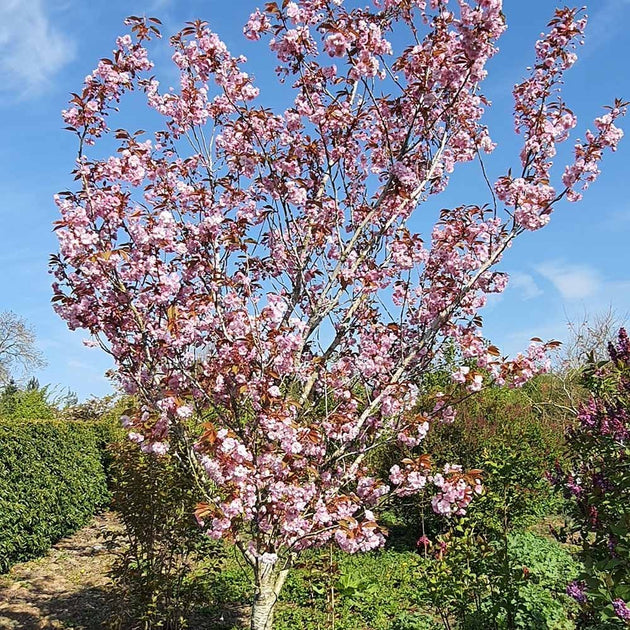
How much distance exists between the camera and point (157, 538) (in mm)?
5301

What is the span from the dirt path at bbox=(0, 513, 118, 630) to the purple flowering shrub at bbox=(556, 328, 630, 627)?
3699 mm

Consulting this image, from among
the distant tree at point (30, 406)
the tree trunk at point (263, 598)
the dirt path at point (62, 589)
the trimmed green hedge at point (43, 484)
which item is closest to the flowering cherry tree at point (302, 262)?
the tree trunk at point (263, 598)

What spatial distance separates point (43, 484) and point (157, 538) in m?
4.20

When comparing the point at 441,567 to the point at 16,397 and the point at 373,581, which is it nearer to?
the point at 373,581

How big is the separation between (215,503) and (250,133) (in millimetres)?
2514

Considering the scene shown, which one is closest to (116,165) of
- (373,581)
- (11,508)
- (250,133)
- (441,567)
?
(250,133)

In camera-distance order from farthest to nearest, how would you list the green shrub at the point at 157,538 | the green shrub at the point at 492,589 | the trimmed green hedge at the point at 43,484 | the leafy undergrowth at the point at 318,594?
the trimmed green hedge at the point at 43,484, the green shrub at the point at 157,538, the leafy undergrowth at the point at 318,594, the green shrub at the point at 492,589

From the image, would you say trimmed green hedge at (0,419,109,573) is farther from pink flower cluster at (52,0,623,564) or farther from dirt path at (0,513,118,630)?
pink flower cluster at (52,0,623,564)

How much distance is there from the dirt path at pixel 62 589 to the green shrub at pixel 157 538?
28cm

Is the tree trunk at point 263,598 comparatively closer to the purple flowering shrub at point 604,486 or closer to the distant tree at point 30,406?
the purple flowering shrub at point 604,486

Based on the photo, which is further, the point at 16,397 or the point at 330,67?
the point at 16,397

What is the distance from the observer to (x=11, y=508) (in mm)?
7852

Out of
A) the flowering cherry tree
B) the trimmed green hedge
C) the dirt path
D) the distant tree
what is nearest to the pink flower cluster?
the flowering cherry tree

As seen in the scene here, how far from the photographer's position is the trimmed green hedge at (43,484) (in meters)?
7.92
